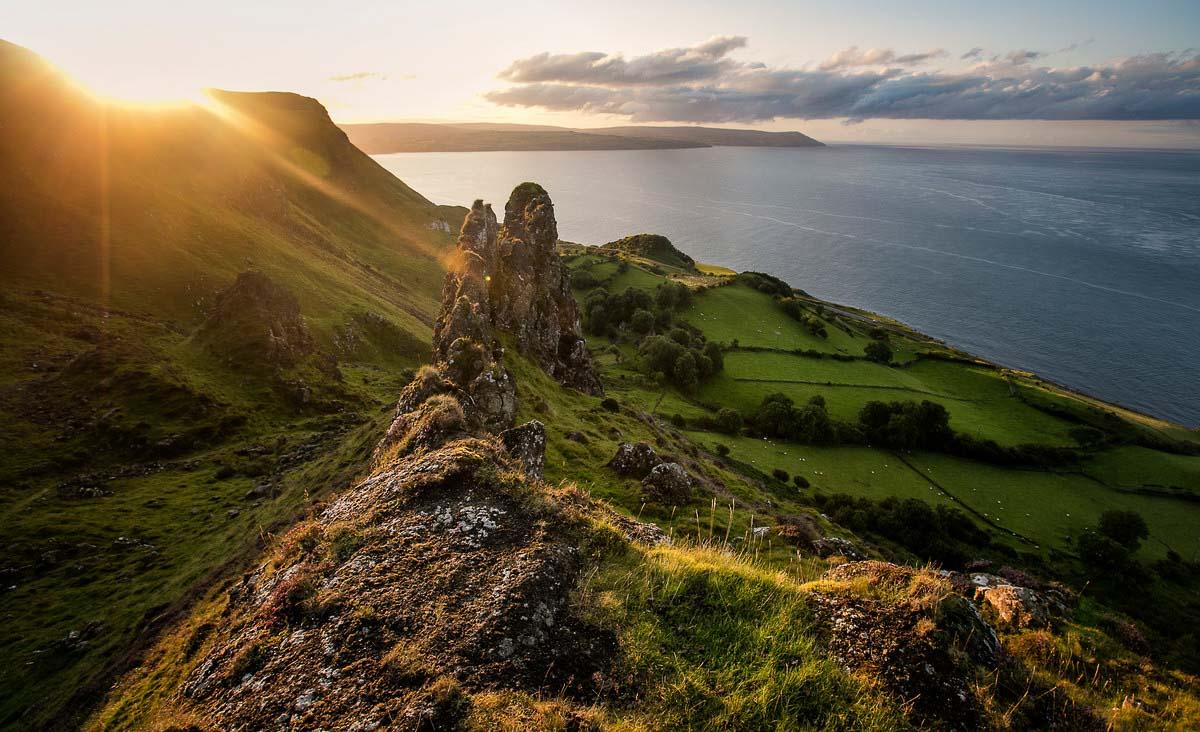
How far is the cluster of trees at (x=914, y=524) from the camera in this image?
50219 millimetres

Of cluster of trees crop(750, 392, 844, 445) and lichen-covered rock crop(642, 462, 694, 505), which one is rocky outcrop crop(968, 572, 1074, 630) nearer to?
lichen-covered rock crop(642, 462, 694, 505)

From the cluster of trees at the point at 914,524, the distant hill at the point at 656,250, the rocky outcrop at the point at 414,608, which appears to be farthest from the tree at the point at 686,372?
the distant hill at the point at 656,250

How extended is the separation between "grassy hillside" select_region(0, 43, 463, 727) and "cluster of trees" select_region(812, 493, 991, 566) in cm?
4890

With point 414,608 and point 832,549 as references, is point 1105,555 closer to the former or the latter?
point 832,549

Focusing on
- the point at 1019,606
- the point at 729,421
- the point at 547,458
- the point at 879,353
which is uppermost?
the point at 1019,606

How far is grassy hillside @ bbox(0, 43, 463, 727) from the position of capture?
23359 mm

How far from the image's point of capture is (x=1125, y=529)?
56.4 metres

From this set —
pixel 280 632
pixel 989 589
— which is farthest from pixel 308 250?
pixel 989 589

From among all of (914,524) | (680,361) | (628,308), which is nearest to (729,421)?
(680,361)

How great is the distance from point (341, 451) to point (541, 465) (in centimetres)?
1945

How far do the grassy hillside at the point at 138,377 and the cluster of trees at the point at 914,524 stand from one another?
160 ft

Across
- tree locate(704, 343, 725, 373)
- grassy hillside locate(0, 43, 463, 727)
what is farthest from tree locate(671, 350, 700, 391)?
grassy hillside locate(0, 43, 463, 727)

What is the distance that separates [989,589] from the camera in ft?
43.5

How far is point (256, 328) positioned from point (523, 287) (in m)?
27.9
